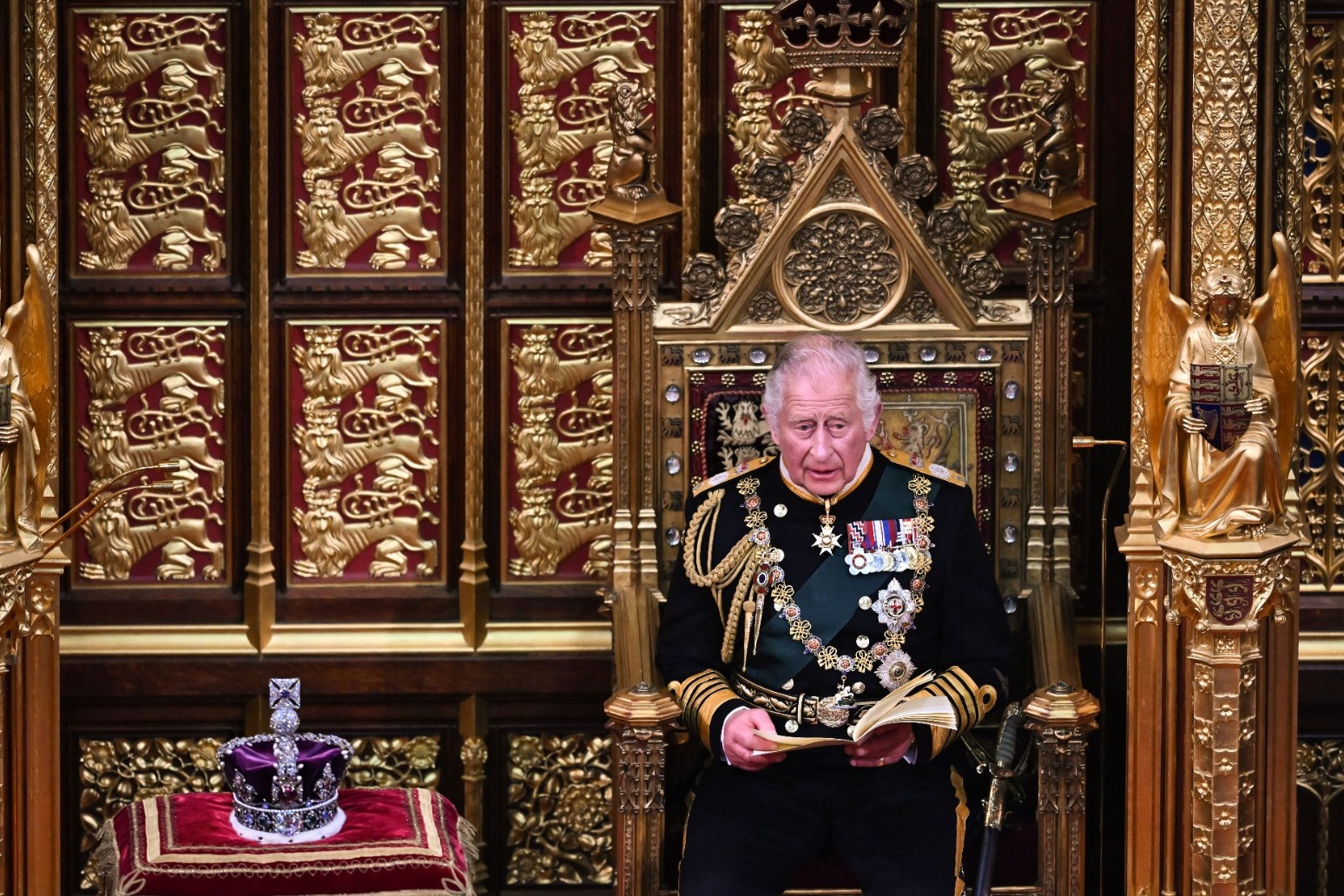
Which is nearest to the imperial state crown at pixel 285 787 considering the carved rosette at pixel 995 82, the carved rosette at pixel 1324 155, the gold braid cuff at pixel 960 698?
the gold braid cuff at pixel 960 698

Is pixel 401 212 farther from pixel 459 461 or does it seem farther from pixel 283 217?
pixel 459 461

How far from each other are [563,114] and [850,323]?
1.06m

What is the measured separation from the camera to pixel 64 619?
568cm

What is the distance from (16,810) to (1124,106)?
3417 mm

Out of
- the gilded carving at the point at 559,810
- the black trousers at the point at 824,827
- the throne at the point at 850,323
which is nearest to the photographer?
the black trousers at the point at 824,827

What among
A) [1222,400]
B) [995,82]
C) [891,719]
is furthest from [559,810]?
[995,82]

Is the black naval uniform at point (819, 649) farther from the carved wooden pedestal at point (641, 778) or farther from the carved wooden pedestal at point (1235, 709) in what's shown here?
the carved wooden pedestal at point (1235, 709)

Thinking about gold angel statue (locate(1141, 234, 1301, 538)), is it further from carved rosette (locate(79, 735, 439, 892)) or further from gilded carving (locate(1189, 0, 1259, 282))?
carved rosette (locate(79, 735, 439, 892))

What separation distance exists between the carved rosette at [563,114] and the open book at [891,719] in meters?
1.64

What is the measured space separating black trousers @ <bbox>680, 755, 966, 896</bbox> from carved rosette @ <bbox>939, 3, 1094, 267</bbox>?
1.64m

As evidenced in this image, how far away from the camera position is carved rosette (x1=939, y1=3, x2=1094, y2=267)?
5.55 m

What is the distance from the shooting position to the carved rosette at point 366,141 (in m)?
5.56

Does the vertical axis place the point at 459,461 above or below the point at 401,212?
below

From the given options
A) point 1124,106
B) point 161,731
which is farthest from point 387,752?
point 1124,106
